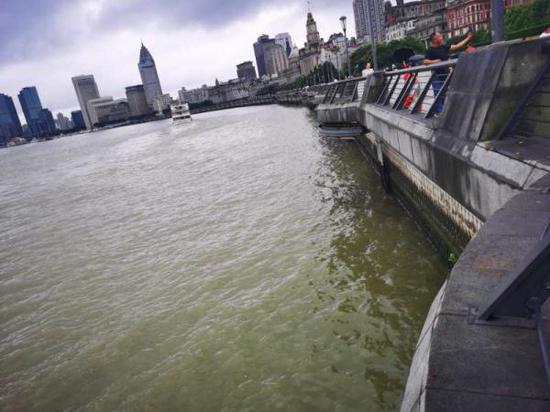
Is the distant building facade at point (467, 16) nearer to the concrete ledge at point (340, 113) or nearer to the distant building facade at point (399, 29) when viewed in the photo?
the distant building facade at point (399, 29)

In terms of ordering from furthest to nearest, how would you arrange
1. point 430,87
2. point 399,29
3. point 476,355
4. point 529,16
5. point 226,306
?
point 399,29
point 529,16
point 430,87
point 226,306
point 476,355

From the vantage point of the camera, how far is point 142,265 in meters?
11.5

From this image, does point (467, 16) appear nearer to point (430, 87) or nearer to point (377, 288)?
point (430, 87)

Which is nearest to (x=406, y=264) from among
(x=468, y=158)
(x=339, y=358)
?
(x=339, y=358)

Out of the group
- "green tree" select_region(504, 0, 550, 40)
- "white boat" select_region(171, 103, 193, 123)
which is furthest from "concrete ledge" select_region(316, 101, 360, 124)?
"white boat" select_region(171, 103, 193, 123)

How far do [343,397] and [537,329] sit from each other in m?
3.66

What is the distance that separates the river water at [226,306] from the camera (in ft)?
20.0

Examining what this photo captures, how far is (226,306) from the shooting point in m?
8.34

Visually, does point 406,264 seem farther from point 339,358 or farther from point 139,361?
point 139,361

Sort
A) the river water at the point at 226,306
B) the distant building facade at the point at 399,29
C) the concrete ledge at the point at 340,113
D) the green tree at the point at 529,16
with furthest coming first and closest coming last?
1. the distant building facade at the point at 399,29
2. the green tree at the point at 529,16
3. the concrete ledge at the point at 340,113
4. the river water at the point at 226,306

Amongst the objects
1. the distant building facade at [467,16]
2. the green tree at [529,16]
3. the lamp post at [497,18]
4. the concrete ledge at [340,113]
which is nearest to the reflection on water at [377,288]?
the lamp post at [497,18]

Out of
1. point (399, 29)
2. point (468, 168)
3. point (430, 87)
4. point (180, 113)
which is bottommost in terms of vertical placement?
point (180, 113)

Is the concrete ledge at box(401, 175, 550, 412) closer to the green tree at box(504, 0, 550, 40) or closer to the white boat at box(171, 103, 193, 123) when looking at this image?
the green tree at box(504, 0, 550, 40)

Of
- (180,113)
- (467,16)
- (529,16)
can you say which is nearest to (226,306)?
(529,16)
